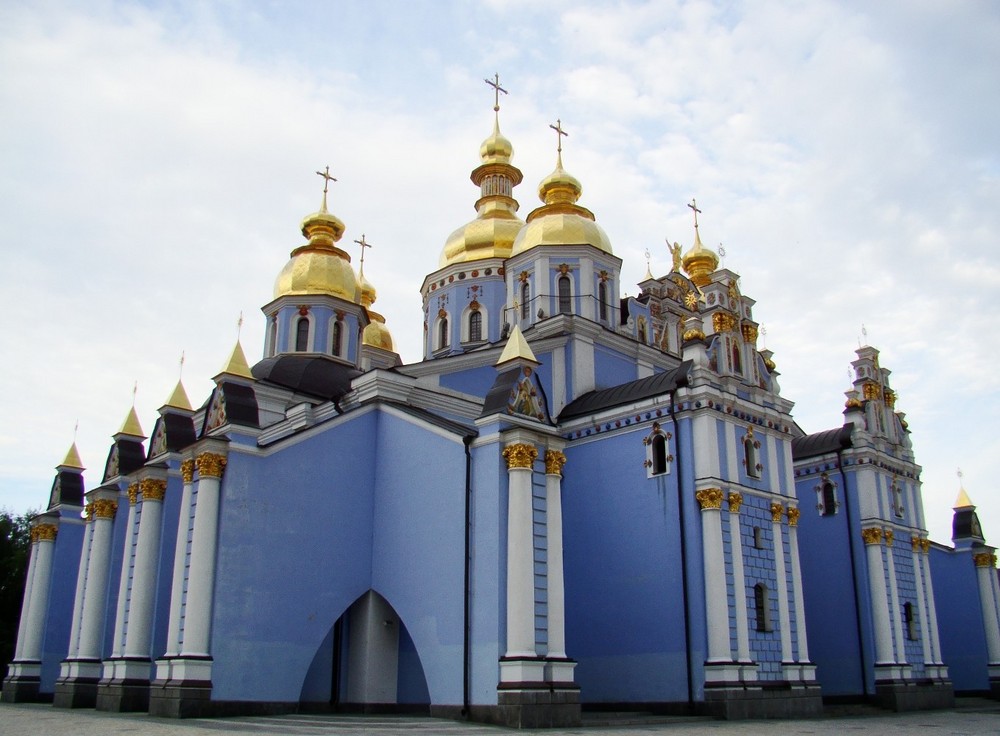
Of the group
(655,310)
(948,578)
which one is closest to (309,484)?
(655,310)

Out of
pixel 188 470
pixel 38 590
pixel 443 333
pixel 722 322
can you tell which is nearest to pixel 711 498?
pixel 722 322

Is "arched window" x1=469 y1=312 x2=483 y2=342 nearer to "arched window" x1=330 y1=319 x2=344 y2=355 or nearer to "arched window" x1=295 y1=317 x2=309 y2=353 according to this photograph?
"arched window" x1=330 y1=319 x2=344 y2=355

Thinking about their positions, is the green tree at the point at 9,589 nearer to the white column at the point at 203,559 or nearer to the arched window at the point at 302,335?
the arched window at the point at 302,335

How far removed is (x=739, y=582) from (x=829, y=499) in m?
6.81

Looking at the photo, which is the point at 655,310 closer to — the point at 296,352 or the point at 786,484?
the point at 786,484

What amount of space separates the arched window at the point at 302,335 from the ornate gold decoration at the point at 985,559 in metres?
19.5

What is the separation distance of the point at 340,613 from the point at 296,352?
1042cm

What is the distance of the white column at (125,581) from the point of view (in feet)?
57.9

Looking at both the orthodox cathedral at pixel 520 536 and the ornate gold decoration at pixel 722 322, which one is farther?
the ornate gold decoration at pixel 722 322

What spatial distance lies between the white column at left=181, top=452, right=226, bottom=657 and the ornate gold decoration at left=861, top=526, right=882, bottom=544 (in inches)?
583

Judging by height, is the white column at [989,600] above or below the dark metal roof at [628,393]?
below

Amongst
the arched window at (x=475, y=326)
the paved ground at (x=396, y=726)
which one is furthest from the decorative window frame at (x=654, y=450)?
the arched window at (x=475, y=326)

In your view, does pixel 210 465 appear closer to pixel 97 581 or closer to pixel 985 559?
pixel 97 581

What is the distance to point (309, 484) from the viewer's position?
17.1 m
